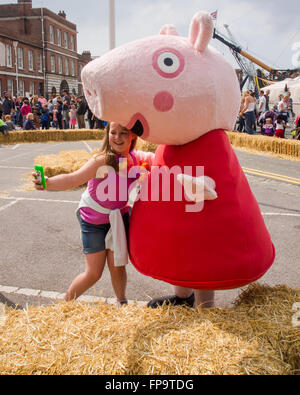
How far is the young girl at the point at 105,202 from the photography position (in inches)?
100.0

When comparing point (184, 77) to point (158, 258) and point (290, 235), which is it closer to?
point (158, 258)

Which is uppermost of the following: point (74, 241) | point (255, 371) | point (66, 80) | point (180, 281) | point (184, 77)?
point (66, 80)

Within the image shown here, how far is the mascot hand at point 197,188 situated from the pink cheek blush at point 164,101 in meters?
0.41

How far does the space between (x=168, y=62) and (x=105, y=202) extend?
42.4 inches

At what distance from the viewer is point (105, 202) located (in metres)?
2.62

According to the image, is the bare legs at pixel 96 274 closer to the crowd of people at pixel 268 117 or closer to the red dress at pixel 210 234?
the red dress at pixel 210 234

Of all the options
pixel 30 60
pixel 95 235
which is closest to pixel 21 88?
pixel 30 60

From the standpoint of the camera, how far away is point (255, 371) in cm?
163

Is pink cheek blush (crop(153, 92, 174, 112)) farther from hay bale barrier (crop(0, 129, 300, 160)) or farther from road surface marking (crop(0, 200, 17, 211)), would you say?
hay bale barrier (crop(0, 129, 300, 160))

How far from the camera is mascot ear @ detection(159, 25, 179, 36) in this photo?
2.39 metres

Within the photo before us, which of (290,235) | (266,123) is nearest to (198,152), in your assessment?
(290,235)

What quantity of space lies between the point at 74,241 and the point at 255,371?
10.9 feet

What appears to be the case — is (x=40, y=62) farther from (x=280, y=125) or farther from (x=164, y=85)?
(x=164, y=85)

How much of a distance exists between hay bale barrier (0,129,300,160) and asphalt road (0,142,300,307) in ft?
11.4
